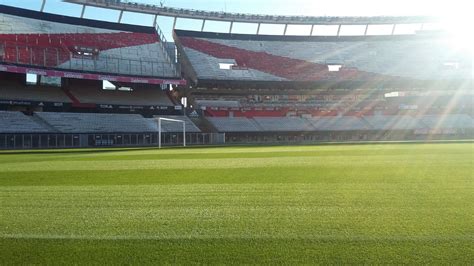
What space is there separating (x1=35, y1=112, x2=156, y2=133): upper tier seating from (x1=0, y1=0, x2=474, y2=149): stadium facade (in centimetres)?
13

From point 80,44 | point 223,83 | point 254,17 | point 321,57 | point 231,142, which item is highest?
point 254,17

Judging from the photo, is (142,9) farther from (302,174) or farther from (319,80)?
(302,174)

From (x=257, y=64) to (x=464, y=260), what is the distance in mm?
58701

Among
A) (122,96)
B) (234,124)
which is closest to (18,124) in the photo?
(122,96)

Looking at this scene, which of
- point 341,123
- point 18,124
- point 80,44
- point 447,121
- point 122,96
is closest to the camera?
point 18,124

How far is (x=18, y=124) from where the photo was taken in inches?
1569

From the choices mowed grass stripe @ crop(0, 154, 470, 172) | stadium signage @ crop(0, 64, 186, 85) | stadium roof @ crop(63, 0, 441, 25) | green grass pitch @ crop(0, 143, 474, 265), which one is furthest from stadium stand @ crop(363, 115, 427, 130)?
green grass pitch @ crop(0, 143, 474, 265)

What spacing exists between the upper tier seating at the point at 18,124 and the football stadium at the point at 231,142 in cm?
29

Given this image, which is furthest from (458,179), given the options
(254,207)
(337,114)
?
(337,114)

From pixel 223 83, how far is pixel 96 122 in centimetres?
1824

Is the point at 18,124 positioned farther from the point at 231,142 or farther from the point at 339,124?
the point at 339,124

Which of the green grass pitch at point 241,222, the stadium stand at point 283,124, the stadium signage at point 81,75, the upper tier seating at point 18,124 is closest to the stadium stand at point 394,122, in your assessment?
the stadium stand at point 283,124

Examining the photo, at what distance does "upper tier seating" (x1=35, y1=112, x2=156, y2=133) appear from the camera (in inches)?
1695

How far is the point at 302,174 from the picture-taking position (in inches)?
472
